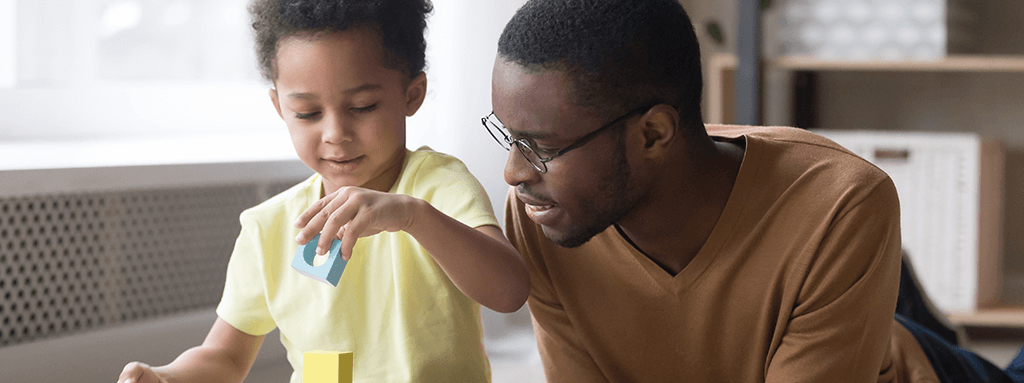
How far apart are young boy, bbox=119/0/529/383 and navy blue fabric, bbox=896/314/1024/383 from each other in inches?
27.5

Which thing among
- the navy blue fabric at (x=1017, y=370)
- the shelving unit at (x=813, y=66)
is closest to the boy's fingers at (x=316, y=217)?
the navy blue fabric at (x=1017, y=370)

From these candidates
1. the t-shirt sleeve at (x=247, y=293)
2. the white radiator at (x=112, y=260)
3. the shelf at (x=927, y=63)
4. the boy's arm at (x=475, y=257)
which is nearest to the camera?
the boy's arm at (x=475, y=257)

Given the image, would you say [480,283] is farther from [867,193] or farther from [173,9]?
[173,9]

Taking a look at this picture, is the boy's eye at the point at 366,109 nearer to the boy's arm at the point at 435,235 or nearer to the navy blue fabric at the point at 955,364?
the boy's arm at the point at 435,235

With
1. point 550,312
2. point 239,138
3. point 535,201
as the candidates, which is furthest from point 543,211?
point 239,138

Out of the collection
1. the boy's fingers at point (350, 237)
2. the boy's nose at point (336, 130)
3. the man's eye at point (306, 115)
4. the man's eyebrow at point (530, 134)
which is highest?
the man's eye at point (306, 115)

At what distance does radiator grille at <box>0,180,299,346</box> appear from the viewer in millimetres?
1458

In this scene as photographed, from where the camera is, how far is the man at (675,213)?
2.59 feet

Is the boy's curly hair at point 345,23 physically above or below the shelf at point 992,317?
above

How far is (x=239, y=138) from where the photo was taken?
1877mm

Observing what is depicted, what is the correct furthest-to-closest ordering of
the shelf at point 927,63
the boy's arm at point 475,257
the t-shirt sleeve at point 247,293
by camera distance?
the shelf at point 927,63 < the t-shirt sleeve at point 247,293 < the boy's arm at point 475,257

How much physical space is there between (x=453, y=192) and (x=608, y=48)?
0.78 feet

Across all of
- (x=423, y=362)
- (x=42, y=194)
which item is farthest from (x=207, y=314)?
(x=423, y=362)

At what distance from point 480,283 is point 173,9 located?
1.32 m
